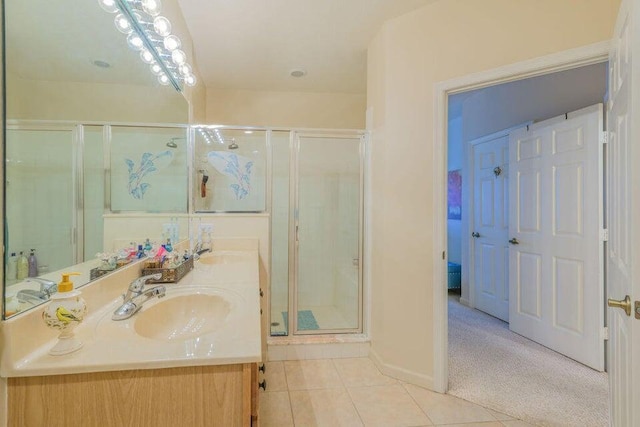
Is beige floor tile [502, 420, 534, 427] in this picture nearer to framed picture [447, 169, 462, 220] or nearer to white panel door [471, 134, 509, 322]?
white panel door [471, 134, 509, 322]

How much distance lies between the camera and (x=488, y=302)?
11.0 feet

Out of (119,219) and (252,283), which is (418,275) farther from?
(119,219)

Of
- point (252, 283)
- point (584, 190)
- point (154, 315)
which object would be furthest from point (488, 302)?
point (154, 315)

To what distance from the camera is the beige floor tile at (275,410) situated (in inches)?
65.8

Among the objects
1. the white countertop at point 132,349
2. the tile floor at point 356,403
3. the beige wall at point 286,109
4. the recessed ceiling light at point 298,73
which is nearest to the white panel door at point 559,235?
the tile floor at point 356,403

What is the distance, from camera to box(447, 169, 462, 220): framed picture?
449 cm

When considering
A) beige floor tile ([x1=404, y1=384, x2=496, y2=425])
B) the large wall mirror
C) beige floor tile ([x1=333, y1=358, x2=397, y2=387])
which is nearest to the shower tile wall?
the large wall mirror

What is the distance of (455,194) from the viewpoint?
Result: 457 centimetres

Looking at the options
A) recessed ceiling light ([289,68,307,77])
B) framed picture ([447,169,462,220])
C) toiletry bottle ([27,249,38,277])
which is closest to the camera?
toiletry bottle ([27,249,38,277])

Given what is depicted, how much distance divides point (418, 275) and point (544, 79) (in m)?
2.27

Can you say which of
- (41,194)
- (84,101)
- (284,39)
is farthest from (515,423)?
(284,39)

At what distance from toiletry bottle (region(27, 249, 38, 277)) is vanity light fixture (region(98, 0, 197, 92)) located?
1.01 m

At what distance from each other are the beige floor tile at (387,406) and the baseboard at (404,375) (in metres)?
0.08

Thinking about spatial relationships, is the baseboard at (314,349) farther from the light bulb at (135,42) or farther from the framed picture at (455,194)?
the framed picture at (455,194)
